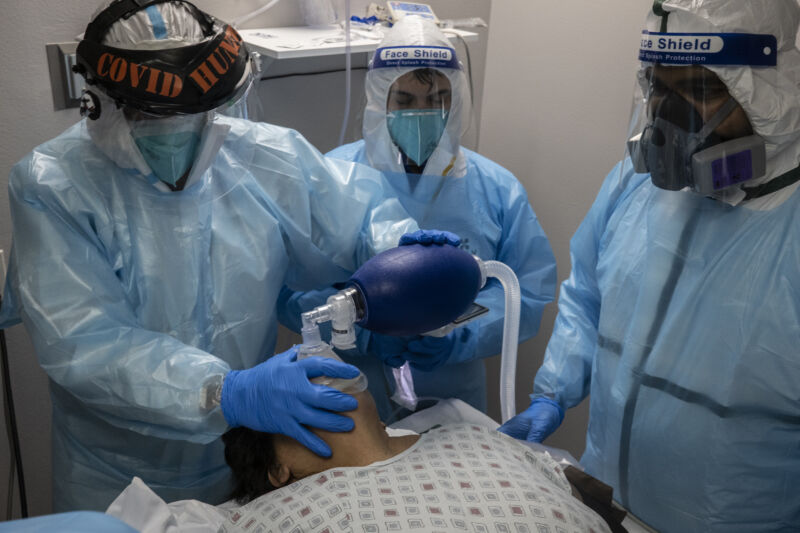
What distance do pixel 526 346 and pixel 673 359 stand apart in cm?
138

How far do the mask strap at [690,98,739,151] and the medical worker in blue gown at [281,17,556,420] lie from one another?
25.2 inches

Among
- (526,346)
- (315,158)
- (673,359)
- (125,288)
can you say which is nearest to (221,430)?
(125,288)

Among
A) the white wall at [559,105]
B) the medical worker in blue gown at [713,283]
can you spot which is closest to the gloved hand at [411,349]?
the medical worker in blue gown at [713,283]

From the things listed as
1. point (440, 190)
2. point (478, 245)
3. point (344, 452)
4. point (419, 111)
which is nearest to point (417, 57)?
point (419, 111)

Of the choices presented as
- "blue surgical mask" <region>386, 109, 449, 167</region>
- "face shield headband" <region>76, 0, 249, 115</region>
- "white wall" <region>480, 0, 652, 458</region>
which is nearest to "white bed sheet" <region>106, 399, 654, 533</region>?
"face shield headband" <region>76, 0, 249, 115</region>

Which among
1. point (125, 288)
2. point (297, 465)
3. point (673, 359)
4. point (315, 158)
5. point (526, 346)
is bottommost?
point (526, 346)

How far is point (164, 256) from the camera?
136 cm

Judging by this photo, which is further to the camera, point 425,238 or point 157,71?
point 425,238

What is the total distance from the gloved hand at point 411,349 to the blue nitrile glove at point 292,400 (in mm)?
421

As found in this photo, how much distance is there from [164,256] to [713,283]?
1033mm

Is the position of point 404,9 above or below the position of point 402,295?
above

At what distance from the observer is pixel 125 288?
4.45 ft

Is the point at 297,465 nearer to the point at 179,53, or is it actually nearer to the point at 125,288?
the point at 125,288

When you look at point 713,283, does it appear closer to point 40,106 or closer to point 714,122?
point 714,122
